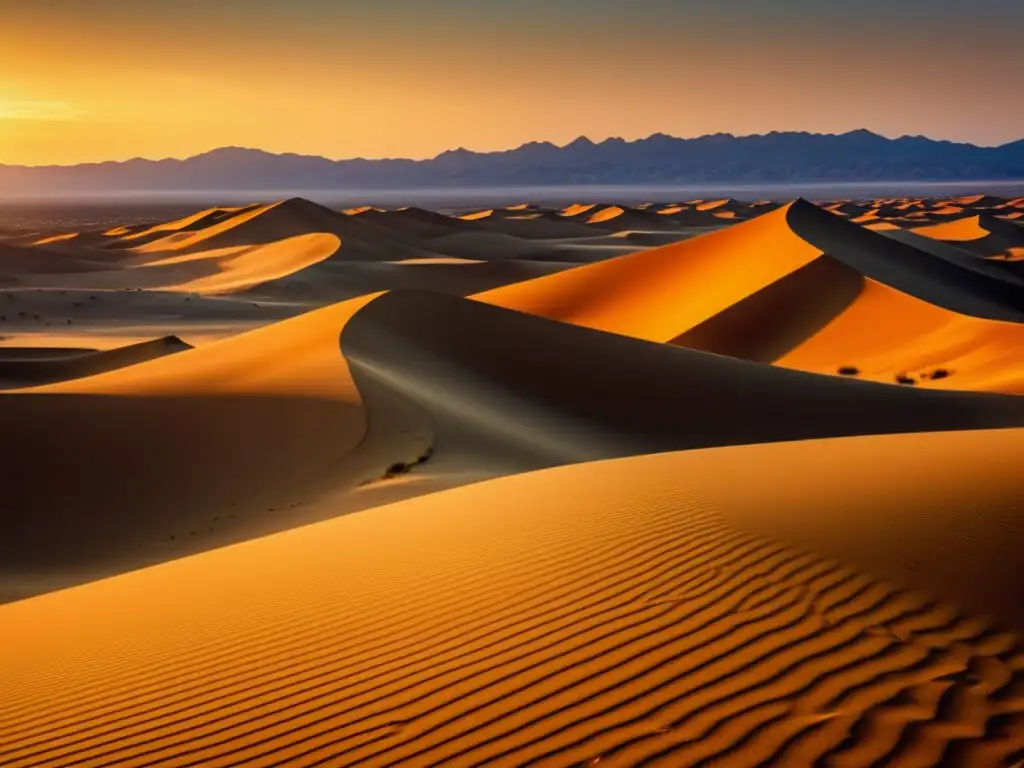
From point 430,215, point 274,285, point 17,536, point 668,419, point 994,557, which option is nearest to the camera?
point 994,557

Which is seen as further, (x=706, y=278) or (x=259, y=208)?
(x=259, y=208)

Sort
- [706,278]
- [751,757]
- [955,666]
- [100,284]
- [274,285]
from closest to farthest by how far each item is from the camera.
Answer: [751,757] → [955,666] → [706,278] → [274,285] → [100,284]

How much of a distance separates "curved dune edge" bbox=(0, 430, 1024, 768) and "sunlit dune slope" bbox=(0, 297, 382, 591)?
360 centimetres

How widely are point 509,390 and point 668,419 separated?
267cm

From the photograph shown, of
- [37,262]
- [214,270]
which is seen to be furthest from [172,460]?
[37,262]

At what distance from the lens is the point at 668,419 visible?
16.0 metres

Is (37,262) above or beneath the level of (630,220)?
beneath

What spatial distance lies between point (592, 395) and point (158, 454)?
6993 millimetres

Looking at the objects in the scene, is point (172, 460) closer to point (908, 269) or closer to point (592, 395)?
point (592, 395)

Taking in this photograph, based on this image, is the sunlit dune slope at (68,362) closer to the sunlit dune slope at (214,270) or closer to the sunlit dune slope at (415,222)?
the sunlit dune slope at (214,270)

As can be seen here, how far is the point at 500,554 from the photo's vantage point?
19.7 ft

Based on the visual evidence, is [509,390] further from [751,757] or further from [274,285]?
[274,285]

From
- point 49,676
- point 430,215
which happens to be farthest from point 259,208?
point 49,676

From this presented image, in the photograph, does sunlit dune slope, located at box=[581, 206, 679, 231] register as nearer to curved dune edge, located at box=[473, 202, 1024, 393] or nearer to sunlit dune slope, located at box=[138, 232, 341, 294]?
sunlit dune slope, located at box=[138, 232, 341, 294]
